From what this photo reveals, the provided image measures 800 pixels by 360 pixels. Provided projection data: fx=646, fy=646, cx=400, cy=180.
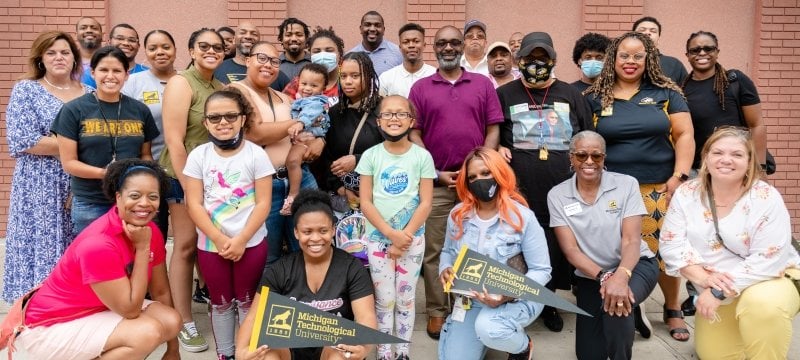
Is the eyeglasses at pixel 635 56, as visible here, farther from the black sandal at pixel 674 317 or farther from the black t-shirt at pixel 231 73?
the black t-shirt at pixel 231 73

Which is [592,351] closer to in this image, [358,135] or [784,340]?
[784,340]

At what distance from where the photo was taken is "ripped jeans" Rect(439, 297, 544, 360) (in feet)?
11.9

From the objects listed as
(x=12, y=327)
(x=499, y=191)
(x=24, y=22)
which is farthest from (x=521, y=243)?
(x=24, y=22)

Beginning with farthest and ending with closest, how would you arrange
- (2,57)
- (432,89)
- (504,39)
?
(504,39) < (2,57) < (432,89)

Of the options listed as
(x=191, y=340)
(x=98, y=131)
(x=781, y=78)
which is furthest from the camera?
(x=781, y=78)

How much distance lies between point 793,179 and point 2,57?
28.2ft

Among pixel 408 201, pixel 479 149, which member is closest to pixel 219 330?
pixel 408 201

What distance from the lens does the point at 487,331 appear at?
3629 millimetres

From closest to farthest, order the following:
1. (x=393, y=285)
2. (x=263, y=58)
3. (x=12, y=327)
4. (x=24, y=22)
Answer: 1. (x=12, y=327)
2. (x=393, y=285)
3. (x=263, y=58)
4. (x=24, y=22)

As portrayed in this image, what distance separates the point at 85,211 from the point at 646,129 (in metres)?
3.65

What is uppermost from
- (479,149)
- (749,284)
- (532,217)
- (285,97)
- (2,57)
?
(2,57)

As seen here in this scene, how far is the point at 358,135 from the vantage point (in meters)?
4.20

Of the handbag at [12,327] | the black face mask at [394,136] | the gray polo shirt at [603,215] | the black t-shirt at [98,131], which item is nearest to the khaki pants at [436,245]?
the black face mask at [394,136]

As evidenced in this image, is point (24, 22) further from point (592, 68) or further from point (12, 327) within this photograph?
point (592, 68)
